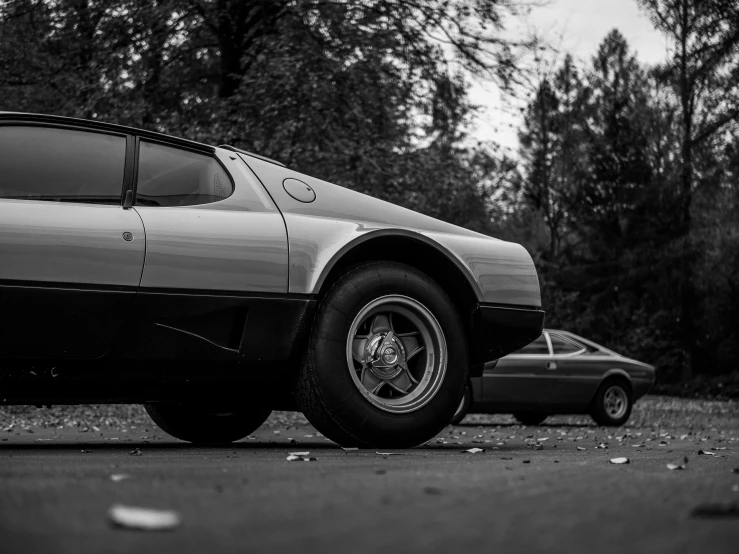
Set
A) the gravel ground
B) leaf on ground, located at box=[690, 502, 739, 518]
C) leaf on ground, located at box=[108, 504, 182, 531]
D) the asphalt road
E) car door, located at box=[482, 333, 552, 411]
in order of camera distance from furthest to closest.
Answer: car door, located at box=[482, 333, 552, 411], the gravel ground, leaf on ground, located at box=[690, 502, 739, 518], leaf on ground, located at box=[108, 504, 182, 531], the asphalt road

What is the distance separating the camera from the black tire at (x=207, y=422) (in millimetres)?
6719

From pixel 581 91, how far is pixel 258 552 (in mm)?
36945

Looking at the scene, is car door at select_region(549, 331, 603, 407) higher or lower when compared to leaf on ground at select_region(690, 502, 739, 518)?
lower

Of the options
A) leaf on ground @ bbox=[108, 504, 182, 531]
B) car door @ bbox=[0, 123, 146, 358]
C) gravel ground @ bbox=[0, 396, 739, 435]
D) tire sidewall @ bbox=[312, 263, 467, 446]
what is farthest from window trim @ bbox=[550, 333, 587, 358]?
leaf on ground @ bbox=[108, 504, 182, 531]

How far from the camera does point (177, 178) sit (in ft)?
18.8

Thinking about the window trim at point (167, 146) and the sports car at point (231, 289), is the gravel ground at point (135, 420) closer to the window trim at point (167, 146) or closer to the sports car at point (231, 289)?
the window trim at point (167, 146)

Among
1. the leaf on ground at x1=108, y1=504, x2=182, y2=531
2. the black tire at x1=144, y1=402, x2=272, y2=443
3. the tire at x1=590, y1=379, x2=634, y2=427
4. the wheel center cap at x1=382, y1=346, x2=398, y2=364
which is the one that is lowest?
the tire at x1=590, y1=379, x2=634, y2=427

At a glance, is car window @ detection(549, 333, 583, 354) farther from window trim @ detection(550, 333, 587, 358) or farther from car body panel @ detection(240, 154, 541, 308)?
car body panel @ detection(240, 154, 541, 308)

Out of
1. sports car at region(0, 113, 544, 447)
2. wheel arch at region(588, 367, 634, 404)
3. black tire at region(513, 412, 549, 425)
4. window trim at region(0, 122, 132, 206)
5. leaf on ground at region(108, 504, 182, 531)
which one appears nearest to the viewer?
leaf on ground at region(108, 504, 182, 531)

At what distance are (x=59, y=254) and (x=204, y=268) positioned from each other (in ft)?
2.29

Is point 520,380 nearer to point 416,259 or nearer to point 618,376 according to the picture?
point 618,376

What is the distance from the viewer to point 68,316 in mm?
5086

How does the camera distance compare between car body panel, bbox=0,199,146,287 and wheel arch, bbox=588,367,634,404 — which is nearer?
car body panel, bbox=0,199,146,287

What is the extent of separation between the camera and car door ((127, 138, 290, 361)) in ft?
17.3
